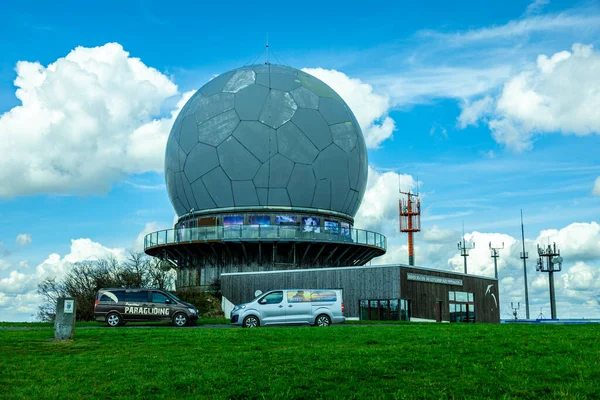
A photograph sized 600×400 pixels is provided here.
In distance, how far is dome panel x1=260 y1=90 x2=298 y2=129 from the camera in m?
39.7

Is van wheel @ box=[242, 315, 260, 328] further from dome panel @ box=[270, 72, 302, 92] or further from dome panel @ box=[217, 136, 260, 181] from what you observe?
dome panel @ box=[270, 72, 302, 92]

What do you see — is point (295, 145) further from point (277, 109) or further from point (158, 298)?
point (158, 298)

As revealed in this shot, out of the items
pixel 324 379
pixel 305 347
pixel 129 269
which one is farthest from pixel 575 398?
pixel 129 269

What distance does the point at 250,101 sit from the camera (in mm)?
40469

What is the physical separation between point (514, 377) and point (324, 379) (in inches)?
119

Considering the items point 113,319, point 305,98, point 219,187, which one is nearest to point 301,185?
point 219,187

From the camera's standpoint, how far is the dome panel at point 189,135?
1624 inches

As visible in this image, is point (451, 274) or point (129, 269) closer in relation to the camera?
point (451, 274)

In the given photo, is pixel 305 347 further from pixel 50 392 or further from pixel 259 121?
pixel 259 121

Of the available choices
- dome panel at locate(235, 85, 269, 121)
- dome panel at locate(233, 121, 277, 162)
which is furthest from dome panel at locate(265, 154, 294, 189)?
dome panel at locate(235, 85, 269, 121)

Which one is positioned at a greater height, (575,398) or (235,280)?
(235,280)

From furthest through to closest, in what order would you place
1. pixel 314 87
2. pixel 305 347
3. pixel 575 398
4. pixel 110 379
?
pixel 314 87 → pixel 305 347 → pixel 110 379 → pixel 575 398

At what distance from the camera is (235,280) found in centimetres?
3988

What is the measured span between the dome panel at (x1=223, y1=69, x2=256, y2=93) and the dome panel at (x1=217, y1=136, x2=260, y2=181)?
4.07 meters
